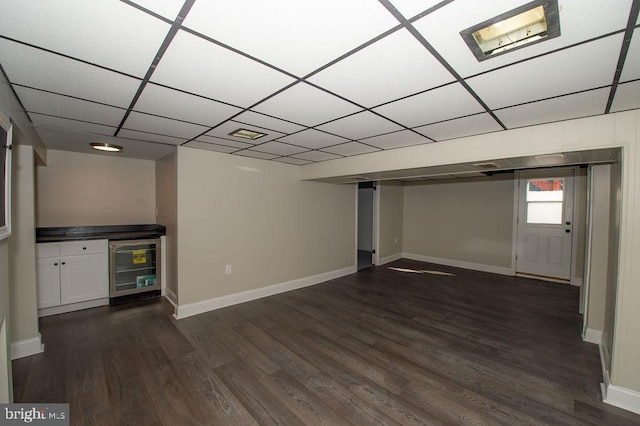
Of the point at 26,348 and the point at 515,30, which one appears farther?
the point at 26,348

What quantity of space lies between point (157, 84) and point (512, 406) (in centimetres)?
335

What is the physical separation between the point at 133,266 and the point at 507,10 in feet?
16.1

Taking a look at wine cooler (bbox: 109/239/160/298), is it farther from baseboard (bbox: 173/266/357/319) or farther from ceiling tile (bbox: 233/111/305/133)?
ceiling tile (bbox: 233/111/305/133)

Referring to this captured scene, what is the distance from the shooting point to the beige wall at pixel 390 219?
6566 mm

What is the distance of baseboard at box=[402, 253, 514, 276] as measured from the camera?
5655 mm

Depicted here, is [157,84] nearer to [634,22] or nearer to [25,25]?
[25,25]

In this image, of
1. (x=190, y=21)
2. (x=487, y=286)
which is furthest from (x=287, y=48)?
(x=487, y=286)

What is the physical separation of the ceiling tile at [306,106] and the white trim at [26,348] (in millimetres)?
3168

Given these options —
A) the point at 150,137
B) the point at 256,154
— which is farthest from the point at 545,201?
the point at 150,137

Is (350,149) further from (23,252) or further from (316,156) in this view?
(23,252)

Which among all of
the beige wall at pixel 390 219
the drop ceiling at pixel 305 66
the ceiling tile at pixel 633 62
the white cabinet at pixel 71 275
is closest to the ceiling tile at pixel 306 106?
the drop ceiling at pixel 305 66

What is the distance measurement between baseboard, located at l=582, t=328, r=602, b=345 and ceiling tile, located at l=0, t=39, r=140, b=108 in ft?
15.6

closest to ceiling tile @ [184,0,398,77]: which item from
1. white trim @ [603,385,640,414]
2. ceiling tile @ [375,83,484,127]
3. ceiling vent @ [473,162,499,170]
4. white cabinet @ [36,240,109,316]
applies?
ceiling tile @ [375,83,484,127]

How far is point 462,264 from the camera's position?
20.4 ft
